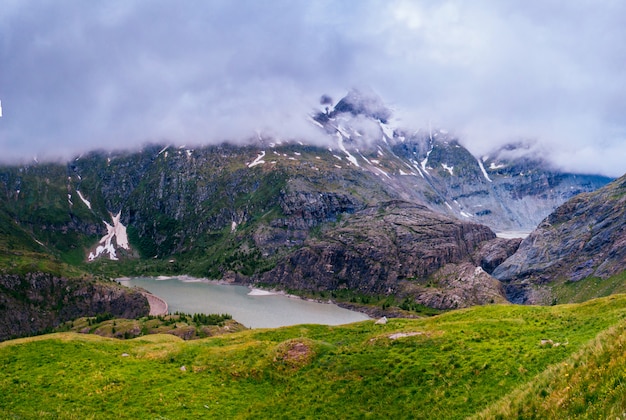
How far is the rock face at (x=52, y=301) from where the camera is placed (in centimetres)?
15862

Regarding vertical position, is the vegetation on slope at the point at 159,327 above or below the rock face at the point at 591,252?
below

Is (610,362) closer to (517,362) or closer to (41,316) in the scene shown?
(517,362)

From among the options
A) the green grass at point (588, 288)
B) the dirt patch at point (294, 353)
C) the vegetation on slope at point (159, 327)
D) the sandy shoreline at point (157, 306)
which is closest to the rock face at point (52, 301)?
the sandy shoreline at point (157, 306)

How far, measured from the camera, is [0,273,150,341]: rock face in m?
159

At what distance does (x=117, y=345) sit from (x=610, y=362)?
40.2 m

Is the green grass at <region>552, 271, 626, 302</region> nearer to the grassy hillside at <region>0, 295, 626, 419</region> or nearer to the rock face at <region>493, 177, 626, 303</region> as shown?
the rock face at <region>493, 177, 626, 303</region>

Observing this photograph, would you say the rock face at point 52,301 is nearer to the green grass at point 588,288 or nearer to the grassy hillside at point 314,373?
the grassy hillside at point 314,373

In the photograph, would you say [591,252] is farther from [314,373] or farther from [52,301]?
[52,301]

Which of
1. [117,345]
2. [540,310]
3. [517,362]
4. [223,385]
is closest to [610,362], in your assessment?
[517,362]

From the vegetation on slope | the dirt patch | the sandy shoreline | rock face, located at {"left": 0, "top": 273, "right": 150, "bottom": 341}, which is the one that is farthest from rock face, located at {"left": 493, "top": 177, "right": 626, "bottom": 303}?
rock face, located at {"left": 0, "top": 273, "right": 150, "bottom": 341}

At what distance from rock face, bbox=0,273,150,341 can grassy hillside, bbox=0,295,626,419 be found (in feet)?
499

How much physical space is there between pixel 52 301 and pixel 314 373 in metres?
185

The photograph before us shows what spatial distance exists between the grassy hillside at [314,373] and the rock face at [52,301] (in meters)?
152

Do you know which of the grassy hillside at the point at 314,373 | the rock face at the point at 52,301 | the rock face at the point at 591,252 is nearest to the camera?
the grassy hillside at the point at 314,373
